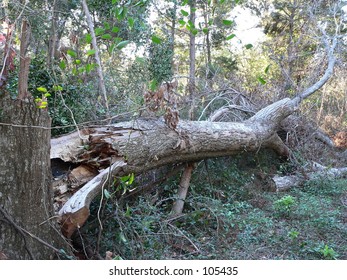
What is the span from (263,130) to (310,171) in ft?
4.43

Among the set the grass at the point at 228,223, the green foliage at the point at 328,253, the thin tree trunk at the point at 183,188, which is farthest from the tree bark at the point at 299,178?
the green foliage at the point at 328,253

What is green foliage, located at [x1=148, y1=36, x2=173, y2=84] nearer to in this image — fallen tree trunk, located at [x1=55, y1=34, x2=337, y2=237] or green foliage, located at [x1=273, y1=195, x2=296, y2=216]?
fallen tree trunk, located at [x1=55, y1=34, x2=337, y2=237]

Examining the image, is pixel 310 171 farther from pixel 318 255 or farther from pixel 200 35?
pixel 200 35

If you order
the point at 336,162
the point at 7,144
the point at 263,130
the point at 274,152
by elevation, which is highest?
the point at 7,144

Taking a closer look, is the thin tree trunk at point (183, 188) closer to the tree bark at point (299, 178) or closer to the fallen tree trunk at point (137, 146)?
the fallen tree trunk at point (137, 146)

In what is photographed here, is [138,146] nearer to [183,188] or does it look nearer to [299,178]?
[183,188]

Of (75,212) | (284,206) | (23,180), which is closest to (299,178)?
(284,206)

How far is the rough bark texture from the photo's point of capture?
2.25 m

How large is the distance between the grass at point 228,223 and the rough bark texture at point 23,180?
710mm

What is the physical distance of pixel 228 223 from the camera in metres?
4.08

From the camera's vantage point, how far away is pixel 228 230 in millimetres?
3957

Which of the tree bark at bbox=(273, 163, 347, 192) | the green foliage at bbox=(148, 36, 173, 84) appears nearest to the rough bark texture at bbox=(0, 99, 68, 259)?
the tree bark at bbox=(273, 163, 347, 192)

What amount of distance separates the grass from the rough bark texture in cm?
71
